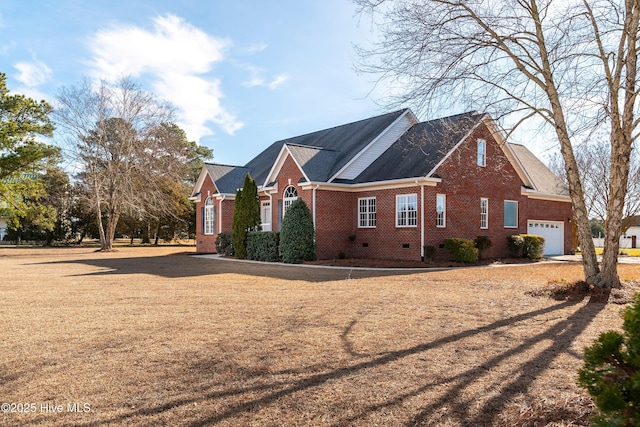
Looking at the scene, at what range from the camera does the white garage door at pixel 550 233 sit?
26436mm

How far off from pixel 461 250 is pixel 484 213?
12.3ft

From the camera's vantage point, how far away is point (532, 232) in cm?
2631

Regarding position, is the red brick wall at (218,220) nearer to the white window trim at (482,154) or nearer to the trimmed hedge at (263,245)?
the trimmed hedge at (263,245)

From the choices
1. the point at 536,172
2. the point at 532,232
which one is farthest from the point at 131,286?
the point at 536,172

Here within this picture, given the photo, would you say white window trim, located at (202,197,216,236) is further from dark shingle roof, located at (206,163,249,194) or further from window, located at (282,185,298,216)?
window, located at (282,185,298,216)

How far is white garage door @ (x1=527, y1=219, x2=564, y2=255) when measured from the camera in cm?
2644

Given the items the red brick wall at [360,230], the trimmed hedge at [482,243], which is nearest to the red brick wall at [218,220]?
the red brick wall at [360,230]

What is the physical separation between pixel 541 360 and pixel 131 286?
10405 millimetres

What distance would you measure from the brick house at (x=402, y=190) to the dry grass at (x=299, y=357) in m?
9.56

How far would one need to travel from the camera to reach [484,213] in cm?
2233

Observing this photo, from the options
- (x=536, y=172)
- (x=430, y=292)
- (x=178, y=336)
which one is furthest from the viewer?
(x=536, y=172)

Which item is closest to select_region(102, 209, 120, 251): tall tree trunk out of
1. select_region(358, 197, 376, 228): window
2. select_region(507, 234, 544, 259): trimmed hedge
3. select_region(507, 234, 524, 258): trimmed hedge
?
select_region(358, 197, 376, 228): window

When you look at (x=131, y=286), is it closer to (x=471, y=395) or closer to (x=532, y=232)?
(x=471, y=395)

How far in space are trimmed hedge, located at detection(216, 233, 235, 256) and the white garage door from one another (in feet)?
55.2
